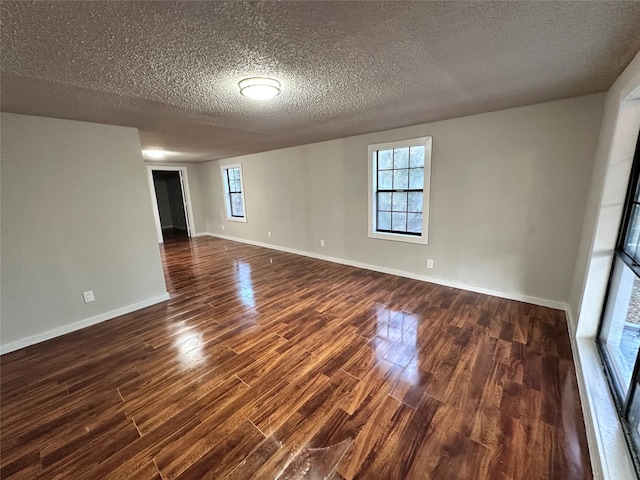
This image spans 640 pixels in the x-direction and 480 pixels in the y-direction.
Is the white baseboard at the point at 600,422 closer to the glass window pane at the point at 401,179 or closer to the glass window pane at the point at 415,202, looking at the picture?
the glass window pane at the point at 415,202

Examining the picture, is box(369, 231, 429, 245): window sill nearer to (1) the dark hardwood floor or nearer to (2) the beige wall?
(2) the beige wall

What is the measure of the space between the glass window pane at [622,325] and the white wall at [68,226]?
4623 mm

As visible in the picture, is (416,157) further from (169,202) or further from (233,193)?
(169,202)

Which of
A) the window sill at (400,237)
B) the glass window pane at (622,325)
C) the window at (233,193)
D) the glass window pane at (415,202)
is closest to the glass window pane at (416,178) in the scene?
the glass window pane at (415,202)

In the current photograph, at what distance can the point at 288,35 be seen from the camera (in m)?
1.41

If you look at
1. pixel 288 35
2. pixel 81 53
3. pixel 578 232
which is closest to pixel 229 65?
pixel 288 35

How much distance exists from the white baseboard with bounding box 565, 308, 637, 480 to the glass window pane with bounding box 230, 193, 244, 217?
6.77 metres

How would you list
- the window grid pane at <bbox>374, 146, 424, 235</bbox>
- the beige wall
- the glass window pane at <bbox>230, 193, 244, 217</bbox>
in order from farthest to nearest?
the glass window pane at <bbox>230, 193, 244, 217</bbox> < the window grid pane at <bbox>374, 146, 424, 235</bbox> < the beige wall

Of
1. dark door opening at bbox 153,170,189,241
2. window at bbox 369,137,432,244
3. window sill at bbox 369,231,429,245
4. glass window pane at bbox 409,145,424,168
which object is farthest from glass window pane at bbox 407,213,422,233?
dark door opening at bbox 153,170,189,241

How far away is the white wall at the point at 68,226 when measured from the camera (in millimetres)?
2502

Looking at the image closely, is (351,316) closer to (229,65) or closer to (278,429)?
(278,429)

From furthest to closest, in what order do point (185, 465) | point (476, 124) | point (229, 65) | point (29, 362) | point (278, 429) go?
point (476, 124), point (29, 362), point (229, 65), point (278, 429), point (185, 465)

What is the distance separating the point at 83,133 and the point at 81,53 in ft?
5.89

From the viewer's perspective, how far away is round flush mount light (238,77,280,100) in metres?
1.96
